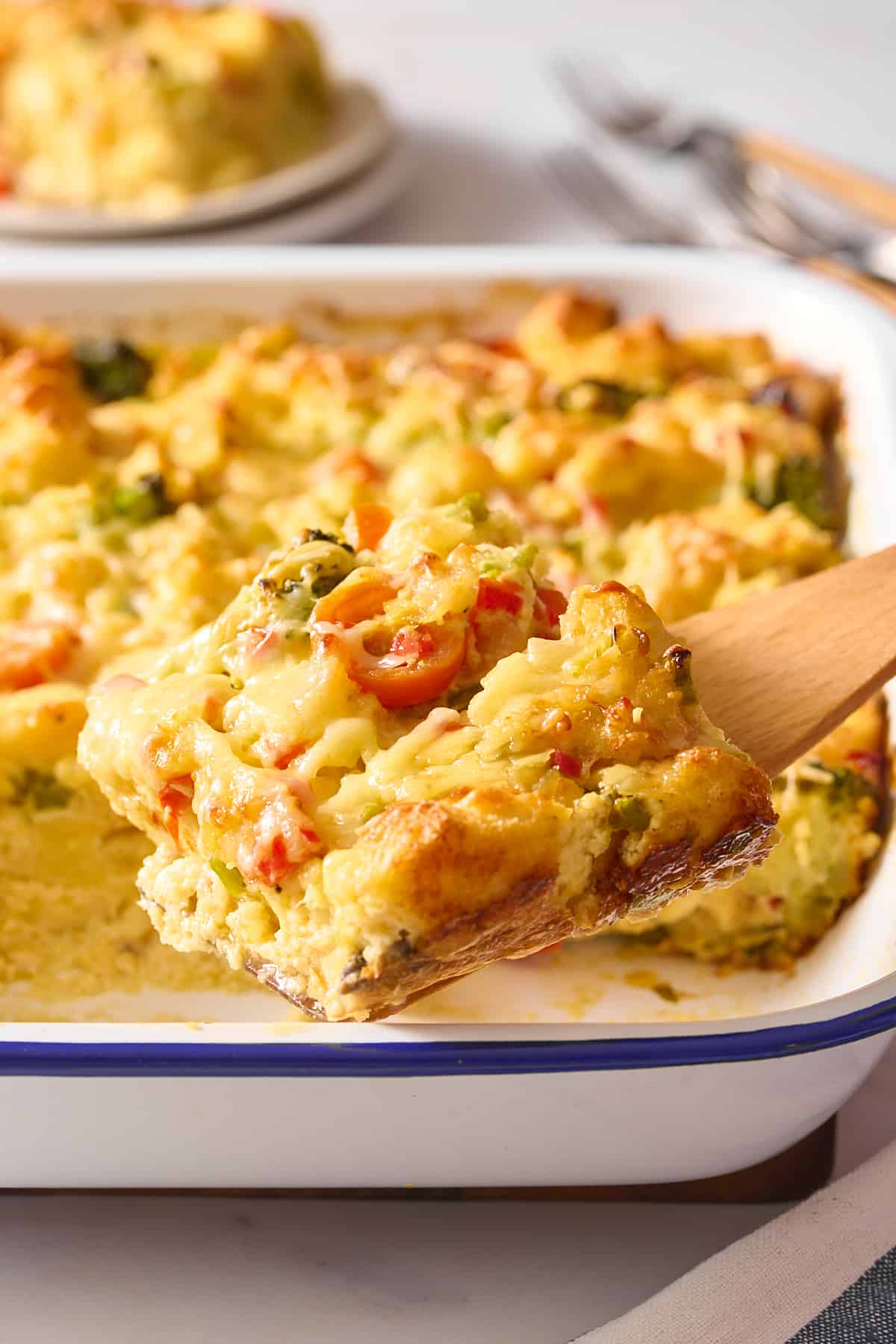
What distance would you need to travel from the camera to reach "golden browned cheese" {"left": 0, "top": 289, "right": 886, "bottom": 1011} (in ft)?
7.47

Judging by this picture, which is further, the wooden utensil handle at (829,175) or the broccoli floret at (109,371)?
the wooden utensil handle at (829,175)

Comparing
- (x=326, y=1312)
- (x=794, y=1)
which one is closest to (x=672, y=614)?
(x=326, y=1312)

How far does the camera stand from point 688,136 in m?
4.20

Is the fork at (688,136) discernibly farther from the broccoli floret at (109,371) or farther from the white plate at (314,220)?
the broccoli floret at (109,371)

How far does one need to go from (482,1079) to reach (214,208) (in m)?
2.55

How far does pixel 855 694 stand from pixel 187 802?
86cm

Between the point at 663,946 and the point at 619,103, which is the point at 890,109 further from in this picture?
the point at 663,946

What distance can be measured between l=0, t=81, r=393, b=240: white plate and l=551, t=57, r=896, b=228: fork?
835 mm

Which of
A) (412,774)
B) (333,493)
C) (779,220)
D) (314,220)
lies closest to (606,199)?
(779,220)

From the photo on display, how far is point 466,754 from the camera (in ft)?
5.55

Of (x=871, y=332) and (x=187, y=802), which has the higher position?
(x=871, y=332)

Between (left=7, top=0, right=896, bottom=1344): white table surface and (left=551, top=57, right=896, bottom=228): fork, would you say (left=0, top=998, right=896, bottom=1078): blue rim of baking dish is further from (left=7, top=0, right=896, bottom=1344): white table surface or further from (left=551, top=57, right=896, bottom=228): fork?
(left=551, top=57, right=896, bottom=228): fork

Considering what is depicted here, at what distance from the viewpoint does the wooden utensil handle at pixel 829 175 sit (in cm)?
365

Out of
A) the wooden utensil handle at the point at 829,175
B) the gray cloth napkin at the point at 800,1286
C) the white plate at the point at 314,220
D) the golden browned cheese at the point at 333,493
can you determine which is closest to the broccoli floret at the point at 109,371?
the golden browned cheese at the point at 333,493
